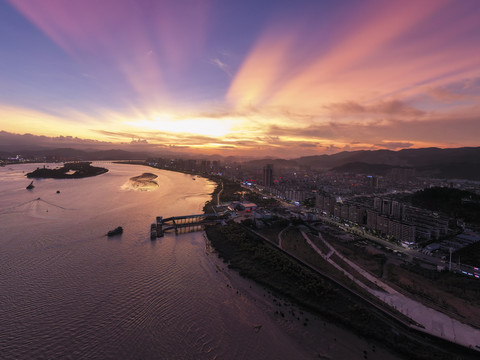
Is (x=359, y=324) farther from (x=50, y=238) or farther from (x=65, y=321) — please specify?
(x=50, y=238)

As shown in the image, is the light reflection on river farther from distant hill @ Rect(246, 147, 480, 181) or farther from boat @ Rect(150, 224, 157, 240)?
distant hill @ Rect(246, 147, 480, 181)

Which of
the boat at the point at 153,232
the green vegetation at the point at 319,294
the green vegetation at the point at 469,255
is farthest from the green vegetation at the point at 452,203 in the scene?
the boat at the point at 153,232

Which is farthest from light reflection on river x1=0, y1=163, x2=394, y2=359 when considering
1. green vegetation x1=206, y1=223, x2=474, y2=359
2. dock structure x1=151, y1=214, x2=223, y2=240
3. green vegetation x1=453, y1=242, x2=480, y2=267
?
green vegetation x1=453, y1=242, x2=480, y2=267

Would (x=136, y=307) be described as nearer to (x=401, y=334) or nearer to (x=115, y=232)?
(x=115, y=232)

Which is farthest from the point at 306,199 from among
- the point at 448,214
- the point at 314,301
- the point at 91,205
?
the point at 91,205

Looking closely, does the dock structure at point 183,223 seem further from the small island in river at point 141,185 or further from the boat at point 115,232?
the small island in river at point 141,185

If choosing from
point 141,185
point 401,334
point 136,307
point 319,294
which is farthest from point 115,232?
point 141,185
